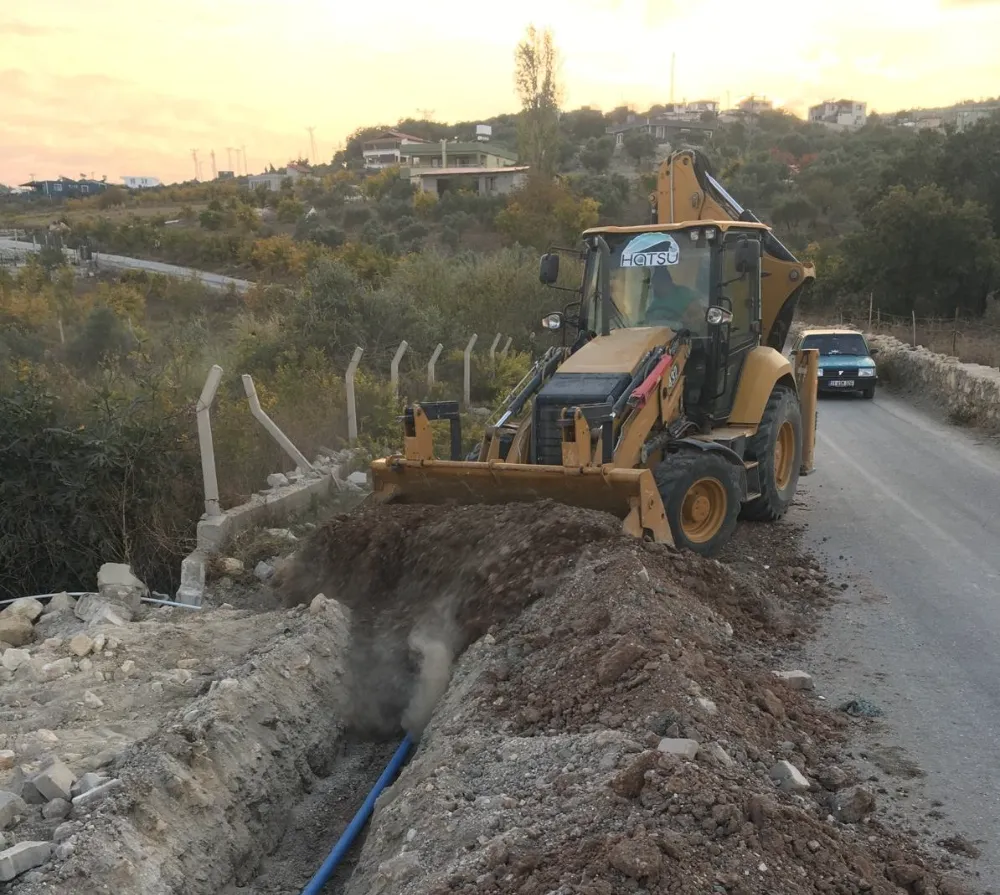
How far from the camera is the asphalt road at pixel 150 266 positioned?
3650 cm

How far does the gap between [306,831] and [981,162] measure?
1395 inches

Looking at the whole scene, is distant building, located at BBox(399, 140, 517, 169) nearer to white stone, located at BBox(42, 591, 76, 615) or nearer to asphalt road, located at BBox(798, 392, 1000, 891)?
asphalt road, located at BBox(798, 392, 1000, 891)

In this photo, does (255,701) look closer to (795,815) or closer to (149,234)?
(795,815)

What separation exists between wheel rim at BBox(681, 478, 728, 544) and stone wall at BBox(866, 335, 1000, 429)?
31.8 feet

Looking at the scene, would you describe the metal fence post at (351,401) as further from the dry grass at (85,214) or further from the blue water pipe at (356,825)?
the dry grass at (85,214)

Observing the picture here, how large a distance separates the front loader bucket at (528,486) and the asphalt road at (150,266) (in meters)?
28.0

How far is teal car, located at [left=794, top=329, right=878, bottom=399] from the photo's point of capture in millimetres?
20172

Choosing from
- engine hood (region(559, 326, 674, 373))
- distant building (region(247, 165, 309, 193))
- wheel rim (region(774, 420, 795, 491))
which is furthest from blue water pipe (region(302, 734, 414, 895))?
distant building (region(247, 165, 309, 193))

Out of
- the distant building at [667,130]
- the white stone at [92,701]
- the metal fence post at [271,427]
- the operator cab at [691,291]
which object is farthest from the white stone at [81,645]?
the distant building at [667,130]

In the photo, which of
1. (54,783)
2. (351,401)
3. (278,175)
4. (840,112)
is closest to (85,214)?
(278,175)

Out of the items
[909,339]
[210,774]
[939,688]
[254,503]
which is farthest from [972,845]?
[909,339]

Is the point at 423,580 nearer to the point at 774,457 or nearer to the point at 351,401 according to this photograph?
the point at 774,457

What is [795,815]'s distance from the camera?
11.7ft

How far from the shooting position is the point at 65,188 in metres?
84.7
